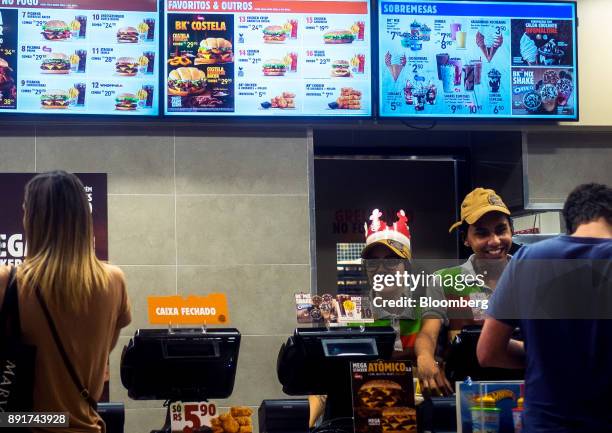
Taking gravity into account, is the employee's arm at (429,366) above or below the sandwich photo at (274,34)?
below

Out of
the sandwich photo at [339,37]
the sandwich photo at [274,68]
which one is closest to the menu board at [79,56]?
the sandwich photo at [274,68]

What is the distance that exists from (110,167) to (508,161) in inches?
95.6

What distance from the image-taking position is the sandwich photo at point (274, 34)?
4.68 meters

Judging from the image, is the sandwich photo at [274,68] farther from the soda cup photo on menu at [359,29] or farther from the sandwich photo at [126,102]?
the sandwich photo at [126,102]

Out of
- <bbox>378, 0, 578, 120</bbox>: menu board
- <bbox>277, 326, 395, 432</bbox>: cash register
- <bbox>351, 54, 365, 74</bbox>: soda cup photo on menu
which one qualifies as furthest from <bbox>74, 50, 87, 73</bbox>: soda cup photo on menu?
<bbox>277, 326, 395, 432</bbox>: cash register

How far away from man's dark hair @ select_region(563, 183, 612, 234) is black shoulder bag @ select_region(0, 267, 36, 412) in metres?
1.42

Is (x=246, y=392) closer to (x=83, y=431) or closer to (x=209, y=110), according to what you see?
(x=209, y=110)

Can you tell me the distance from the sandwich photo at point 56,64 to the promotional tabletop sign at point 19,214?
56cm

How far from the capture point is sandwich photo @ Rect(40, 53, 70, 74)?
14.8 ft

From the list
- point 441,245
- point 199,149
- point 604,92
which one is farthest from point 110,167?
point 604,92

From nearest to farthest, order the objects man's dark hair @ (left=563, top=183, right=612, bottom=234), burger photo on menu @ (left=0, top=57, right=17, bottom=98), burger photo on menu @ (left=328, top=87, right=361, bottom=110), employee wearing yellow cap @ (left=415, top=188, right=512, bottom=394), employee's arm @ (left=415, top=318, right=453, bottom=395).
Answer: man's dark hair @ (left=563, top=183, right=612, bottom=234) → employee's arm @ (left=415, top=318, right=453, bottom=395) → employee wearing yellow cap @ (left=415, top=188, right=512, bottom=394) → burger photo on menu @ (left=0, top=57, right=17, bottom=98) → burger photo on menu @ (left=328, top=87, right=361, bottom=110)

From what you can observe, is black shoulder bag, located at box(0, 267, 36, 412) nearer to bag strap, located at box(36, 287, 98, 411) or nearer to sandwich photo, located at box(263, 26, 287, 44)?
bag strap, located at box(36, 287, 98, 411)

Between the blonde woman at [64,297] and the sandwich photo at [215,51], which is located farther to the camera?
the sandwich photo at [215,51]

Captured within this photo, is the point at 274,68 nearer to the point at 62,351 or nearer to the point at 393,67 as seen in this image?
the point at 393,67
